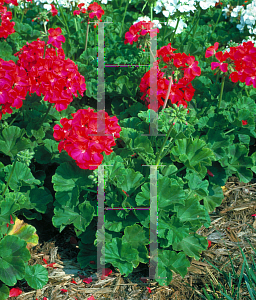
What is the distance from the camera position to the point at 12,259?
1.98m

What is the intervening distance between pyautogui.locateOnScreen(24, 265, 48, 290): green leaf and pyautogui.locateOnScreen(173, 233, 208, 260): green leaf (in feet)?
2.82

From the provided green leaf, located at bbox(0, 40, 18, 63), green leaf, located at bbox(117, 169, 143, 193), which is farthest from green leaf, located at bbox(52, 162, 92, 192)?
green leaf, located at bbox(0, 40, 18, 63)

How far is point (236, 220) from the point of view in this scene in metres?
2.73

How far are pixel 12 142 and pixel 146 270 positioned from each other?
55.2 inches

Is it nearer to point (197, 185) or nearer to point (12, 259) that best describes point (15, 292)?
point (12, 259)

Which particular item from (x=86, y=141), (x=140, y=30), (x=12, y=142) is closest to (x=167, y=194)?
(x=86, y=141)

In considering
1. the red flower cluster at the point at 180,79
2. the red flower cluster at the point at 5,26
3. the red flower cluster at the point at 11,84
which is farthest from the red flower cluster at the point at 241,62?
the red flower cluster at the point at 5,26

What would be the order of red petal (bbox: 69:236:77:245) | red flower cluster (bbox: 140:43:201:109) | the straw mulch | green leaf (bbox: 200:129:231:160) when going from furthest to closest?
green leaf (bbox: 200:129:231:160), red petal (bbox: 69:236:77:245), red flower cluster (bbox: 140:43:201:109), the straw mulch

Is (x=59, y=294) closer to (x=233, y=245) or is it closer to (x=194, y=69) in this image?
(x=233, y=245)

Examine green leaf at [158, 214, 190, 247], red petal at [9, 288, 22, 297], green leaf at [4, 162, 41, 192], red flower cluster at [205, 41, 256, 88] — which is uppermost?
red flower cluster at [205, 41, 256, 88]

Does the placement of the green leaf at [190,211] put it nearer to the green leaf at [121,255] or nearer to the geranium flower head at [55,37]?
the green leaf at [121,255]

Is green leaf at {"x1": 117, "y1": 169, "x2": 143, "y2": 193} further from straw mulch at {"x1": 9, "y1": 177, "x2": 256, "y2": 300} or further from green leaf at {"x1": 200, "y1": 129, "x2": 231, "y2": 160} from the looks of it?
green leaf at {"x1": 200, "y1": 129, "x2": 231, "y2": 160}

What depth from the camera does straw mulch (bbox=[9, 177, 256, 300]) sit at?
2.14 m

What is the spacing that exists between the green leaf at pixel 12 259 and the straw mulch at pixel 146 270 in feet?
0.79
